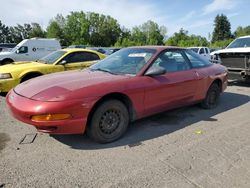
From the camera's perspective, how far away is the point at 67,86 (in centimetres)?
382

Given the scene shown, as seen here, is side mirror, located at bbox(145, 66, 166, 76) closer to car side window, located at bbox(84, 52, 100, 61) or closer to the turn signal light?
the turn signal light

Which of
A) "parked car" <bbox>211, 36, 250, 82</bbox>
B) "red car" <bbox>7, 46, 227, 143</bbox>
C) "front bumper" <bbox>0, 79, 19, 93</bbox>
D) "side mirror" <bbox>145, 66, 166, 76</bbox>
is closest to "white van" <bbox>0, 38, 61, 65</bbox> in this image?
"front bumper" <bbox>0, 79, 19, 93</bbox>

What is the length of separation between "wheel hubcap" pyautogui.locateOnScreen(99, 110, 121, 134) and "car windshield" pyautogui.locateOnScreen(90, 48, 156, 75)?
2.67 feet

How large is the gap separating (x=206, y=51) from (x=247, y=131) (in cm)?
1681

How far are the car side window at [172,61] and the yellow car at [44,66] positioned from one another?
3.87 metres

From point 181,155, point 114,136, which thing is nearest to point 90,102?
point 114,136

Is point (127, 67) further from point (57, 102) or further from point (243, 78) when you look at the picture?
point (243, 78)

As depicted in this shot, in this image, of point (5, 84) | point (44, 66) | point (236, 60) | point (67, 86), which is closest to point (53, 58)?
point (44, 66)

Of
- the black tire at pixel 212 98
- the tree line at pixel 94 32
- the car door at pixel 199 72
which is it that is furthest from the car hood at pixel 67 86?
the tree line at pixel 94 32

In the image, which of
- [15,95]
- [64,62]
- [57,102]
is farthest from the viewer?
[64,62]

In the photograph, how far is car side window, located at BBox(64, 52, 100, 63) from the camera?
26.8 ft

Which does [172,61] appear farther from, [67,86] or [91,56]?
[91,56]

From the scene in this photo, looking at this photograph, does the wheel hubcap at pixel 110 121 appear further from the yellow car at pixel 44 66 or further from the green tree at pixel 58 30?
the green tree at pixel 58 30

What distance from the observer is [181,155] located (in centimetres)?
362
